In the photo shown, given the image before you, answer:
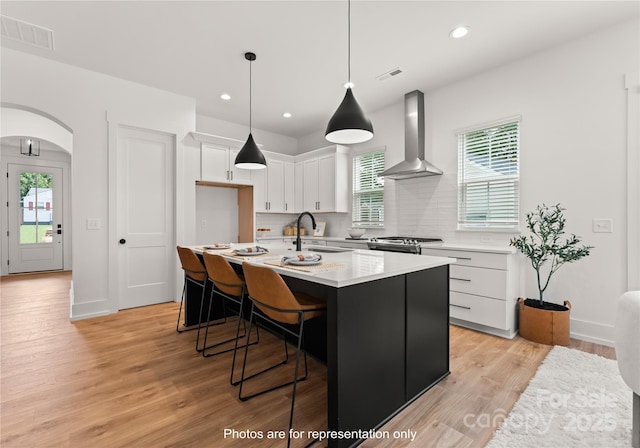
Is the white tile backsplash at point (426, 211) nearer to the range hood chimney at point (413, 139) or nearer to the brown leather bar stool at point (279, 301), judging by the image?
the range hood chimney at point (413, 139)

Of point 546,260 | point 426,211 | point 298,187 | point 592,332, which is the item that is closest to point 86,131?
point 298,187

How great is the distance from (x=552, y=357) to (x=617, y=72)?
104 inches

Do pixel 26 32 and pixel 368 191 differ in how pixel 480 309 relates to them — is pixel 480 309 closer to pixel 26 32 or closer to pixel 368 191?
pixel 368 191

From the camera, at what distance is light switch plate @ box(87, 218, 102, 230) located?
12.1 ft

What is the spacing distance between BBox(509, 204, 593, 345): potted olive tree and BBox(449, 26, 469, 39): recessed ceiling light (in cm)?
188

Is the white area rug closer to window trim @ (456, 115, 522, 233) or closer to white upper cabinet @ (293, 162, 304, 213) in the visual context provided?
window trim @ (456, 115, 522, 233)

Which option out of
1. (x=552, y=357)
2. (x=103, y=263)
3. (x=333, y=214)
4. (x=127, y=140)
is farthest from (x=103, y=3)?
(x=552, y=357)

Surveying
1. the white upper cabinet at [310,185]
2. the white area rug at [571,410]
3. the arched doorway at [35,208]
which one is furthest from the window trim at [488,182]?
the arched doorway at [35,208]

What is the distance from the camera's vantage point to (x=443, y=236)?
407cm

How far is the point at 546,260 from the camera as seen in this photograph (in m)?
3.06

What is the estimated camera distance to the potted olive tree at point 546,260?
2.79 m

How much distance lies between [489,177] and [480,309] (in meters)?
1.57

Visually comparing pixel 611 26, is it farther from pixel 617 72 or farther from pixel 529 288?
pixel 529 288

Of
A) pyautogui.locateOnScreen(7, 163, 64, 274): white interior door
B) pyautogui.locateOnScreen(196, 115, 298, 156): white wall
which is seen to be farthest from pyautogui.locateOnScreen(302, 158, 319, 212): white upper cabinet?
pyautogui.locateOnScreen(7, 163, 64, 274): white interior door
